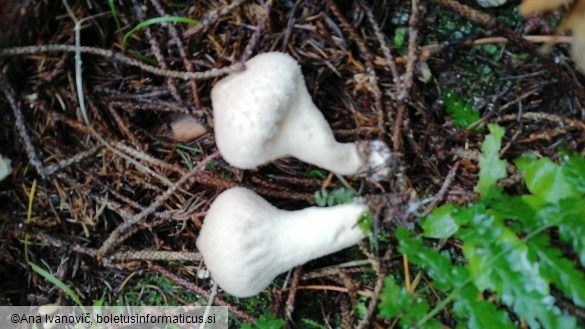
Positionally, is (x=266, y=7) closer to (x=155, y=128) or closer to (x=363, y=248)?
(x=155, y=128)

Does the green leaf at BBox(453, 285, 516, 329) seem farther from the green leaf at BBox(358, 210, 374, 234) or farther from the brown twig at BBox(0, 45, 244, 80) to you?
the brown twig at BBox(0, 45, 244, 80)

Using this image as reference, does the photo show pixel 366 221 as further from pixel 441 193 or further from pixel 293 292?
pixel 293 292

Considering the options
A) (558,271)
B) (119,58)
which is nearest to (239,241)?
(119,58)

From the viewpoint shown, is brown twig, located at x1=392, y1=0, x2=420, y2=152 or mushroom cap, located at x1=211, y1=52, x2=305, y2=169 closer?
mushroom cap, located at x1=211, y1=52, x2=305, y2=169

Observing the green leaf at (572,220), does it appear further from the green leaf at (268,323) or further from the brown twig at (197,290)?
the brown twig at (197,290)

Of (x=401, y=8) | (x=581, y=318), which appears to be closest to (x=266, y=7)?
(x=401, y=8)

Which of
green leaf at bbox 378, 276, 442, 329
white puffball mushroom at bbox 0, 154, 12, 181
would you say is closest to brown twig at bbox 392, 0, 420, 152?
green leaf at bbox 378, 276, 442, 329
